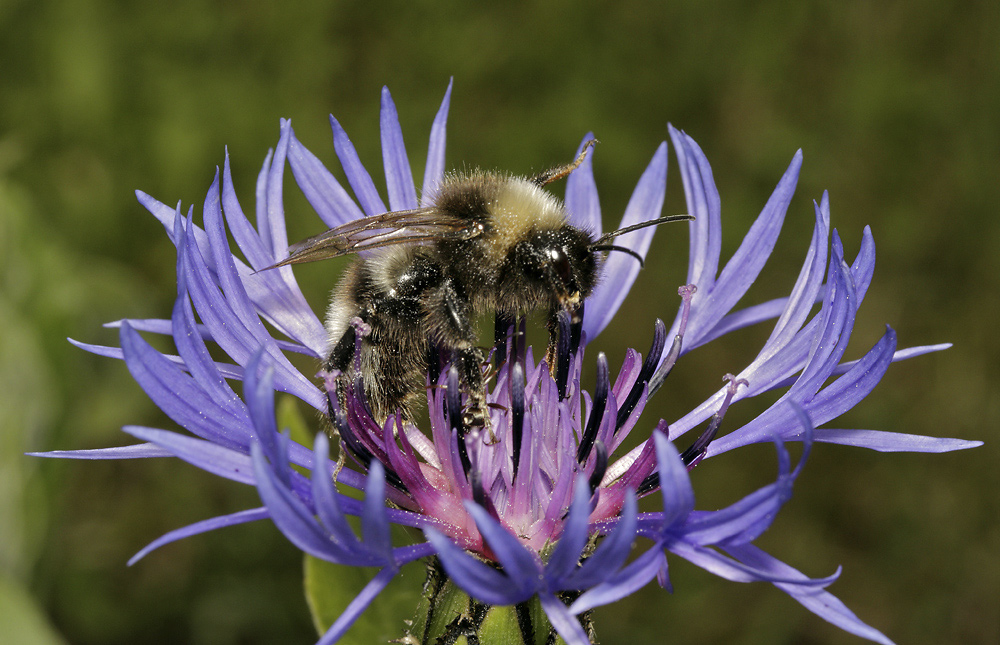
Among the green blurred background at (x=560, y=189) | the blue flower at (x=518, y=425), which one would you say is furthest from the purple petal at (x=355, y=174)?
the green blurred background at (x=560, y=189)

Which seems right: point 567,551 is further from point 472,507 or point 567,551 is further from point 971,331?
point 971,331

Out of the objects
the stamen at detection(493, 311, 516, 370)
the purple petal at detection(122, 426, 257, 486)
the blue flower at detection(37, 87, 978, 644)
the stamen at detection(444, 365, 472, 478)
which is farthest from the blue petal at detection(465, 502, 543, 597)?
the stamen at detection(493, 311, 516, 370)

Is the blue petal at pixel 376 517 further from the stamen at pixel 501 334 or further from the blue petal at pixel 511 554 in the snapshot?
the stamen at pixel 501 334

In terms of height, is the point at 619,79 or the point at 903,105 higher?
the point at 619,79

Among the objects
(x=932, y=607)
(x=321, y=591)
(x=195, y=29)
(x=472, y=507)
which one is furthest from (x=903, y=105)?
(x=472, y=507)

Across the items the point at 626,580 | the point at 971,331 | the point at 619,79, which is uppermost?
the point at 619,79

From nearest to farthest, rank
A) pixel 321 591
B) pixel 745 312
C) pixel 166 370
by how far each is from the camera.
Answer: pixel 166 370
pixel 321 591
pixel 745 312

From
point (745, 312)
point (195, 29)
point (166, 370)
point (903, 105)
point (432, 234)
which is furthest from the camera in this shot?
point (903, 105)
